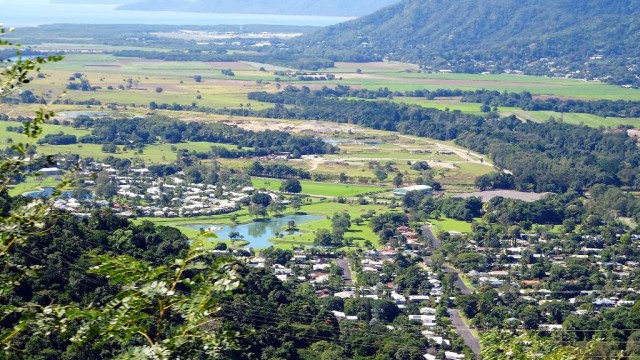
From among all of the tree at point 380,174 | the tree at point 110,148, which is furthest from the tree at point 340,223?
the tree at point 110,148

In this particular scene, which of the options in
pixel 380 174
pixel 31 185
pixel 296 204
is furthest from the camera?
pixel 380 174

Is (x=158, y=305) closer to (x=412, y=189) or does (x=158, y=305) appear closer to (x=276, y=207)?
(x=276, y=207)

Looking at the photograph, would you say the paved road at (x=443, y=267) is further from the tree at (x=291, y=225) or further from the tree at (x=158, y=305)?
the tree at (x=158, y=305)

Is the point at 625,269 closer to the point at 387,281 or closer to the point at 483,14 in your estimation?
the point at 387,281

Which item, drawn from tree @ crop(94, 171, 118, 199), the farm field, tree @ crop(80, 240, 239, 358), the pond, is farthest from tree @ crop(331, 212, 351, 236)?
tree @ crop(80, 240, 239, 358)

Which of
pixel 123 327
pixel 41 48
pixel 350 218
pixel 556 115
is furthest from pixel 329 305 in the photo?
pixel 41 48

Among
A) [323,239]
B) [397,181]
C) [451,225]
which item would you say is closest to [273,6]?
[397,181]
